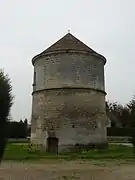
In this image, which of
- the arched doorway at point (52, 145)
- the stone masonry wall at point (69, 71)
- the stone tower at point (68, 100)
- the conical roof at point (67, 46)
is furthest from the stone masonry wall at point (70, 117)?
the conical roof at point (67, 46)

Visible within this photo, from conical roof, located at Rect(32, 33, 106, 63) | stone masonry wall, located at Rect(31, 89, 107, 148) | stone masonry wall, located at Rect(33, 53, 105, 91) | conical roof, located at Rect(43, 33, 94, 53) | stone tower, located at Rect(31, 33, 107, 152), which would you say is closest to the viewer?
stone masonry wall, located at Rect(31, 89, 107, 148)

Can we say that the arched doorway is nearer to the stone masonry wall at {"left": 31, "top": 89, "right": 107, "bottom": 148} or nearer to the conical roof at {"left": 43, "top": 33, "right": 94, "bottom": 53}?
the stone masonry wall at {"left": 31, "top": 89, "right": 107, "bottom": 148}

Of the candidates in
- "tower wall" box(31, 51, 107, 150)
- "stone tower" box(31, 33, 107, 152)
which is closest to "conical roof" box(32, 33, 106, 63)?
"stone tower" box(31, 33, 107, 152)

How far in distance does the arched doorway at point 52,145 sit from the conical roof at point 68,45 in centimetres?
779

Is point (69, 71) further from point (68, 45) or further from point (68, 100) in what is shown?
point (68, 45)

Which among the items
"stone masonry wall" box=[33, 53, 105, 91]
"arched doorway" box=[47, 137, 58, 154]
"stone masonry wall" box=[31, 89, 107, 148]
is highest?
"stone masonry wall" box=[33, 53, 105, 91]

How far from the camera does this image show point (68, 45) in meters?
29.5

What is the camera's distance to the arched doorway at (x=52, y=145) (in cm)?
2794

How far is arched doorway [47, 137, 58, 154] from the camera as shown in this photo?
27.9 m

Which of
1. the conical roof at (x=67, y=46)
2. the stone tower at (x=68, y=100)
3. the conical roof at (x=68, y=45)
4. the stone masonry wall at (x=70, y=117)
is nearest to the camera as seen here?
the stone masonry wall at (x=70, y=117)

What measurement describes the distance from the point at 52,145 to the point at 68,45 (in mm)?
8924

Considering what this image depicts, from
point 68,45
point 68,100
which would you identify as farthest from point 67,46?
point 68,100

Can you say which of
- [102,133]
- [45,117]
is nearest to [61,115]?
[45,117]

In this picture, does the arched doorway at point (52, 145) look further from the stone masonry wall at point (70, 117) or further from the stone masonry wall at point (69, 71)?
the stone masonry wall at point (69, 71)
